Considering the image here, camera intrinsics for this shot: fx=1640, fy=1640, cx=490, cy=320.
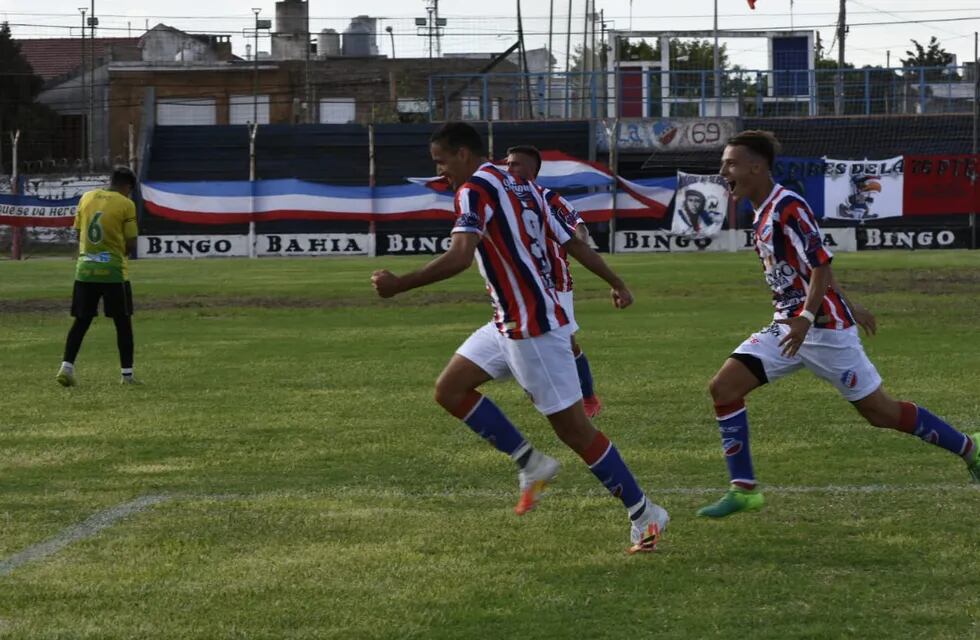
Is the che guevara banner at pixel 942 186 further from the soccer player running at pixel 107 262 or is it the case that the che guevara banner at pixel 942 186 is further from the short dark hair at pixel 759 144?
the short dark hair at pixel 759 144

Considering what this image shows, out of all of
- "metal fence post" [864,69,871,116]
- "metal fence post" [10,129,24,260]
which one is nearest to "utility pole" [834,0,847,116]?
"metal fence post" [864,69,871,116]

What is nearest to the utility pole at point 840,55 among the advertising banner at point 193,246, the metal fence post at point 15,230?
the advertising banner at point 193,246

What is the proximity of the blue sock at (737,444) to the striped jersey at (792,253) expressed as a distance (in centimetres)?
49

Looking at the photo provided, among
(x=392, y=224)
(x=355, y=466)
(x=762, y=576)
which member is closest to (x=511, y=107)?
(x=392, y=224)

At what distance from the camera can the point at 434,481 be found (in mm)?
8812

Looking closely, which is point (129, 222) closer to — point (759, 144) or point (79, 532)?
point (79, 532)

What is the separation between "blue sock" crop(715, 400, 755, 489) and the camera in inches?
297

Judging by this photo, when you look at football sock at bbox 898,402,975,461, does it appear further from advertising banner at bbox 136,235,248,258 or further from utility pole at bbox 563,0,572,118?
utility pole at bbox 563,0,572,118

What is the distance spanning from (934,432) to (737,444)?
1.03m

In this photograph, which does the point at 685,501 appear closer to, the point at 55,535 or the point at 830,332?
the point at 830,332

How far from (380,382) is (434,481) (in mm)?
5159

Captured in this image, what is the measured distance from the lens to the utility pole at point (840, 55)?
45719mm

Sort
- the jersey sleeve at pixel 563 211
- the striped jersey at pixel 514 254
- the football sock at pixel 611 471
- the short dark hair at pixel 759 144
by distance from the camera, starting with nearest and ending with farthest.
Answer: the striped jersey at pixel 514 254 < the football sock at pixel 611 471 < the short dark hair at pixel 759 144 < the jersey sleeve at pixel 563 211

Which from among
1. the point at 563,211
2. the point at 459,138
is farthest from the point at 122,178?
the point at 459,138
